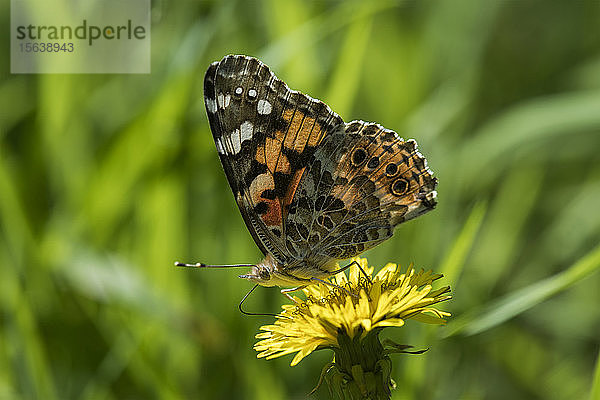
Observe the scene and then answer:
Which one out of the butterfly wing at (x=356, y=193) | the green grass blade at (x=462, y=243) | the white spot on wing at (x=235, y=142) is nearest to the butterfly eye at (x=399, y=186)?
the butterfly wing at (x=356, y=193)

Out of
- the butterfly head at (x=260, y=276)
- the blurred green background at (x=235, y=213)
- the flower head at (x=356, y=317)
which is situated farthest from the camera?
the blurred green background at (x=235, y=213)

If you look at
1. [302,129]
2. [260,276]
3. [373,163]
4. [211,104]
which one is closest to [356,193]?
[373,163]

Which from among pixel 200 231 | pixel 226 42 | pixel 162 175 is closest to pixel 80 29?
pixel 226 42

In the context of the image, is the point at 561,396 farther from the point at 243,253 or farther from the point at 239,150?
the point at 239,150

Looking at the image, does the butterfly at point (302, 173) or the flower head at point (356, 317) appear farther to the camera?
the butterfly at point (302, 173)

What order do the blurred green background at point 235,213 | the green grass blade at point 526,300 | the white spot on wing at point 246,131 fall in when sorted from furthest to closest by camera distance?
the blurred green background at point 235,213 → the white spot on wing at point 246,131 → the green grass blade at point 526,300

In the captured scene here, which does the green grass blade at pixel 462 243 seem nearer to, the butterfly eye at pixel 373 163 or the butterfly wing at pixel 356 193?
the butterfly wing at pixel 356 193

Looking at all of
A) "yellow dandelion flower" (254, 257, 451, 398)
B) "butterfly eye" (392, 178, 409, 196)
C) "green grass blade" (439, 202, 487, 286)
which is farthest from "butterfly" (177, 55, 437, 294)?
"yellow dandelion flower" (254, 257, 451, 398)

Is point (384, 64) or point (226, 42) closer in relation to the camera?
point (226, 42)
